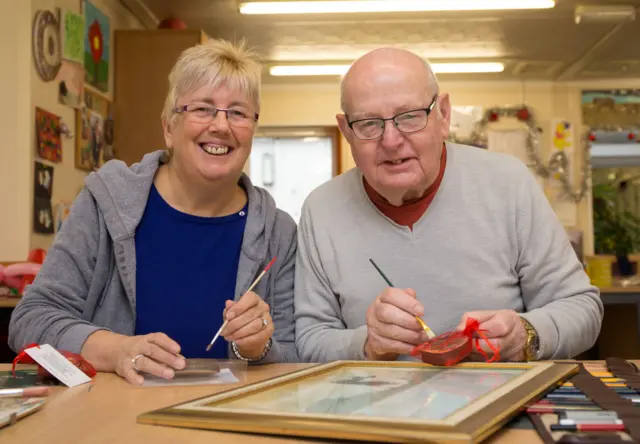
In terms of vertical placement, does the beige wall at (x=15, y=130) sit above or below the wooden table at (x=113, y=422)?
above

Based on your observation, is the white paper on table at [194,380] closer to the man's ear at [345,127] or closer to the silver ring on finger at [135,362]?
the silver ring on finger at [135,362]

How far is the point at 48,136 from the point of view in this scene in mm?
3814

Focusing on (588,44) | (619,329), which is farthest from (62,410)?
(588,44)

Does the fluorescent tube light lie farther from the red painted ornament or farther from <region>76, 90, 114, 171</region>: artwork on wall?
the red painted ornament

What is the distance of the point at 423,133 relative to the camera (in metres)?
1.56

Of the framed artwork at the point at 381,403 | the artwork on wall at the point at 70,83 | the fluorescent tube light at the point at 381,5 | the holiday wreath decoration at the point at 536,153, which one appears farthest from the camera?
the holiday wreath decoration at the point at 536,153

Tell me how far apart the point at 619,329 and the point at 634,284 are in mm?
312

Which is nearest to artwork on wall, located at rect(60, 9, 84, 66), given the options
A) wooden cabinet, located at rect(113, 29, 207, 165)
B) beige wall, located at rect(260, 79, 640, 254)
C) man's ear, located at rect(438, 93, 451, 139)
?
wooden cabinet, located at rect(113, 29, 207, 165)

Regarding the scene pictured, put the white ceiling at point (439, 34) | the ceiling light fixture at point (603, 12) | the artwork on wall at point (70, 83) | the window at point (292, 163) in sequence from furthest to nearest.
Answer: the window at point (292, 163), the white ceiling at point (439, 34), the ceiling light fixture at point (603, 12), the artwork on wall at point (70, 83)

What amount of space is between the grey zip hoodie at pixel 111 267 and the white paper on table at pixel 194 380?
0.25m

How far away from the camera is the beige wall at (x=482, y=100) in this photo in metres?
7.98

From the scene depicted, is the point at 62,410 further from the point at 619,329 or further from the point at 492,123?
the point at 492,123

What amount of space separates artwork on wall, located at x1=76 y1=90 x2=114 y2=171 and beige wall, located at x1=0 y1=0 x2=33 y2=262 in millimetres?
565

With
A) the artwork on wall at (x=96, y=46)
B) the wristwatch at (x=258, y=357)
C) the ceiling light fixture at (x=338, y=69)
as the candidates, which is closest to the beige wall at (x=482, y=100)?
the ceiling light fixture at (x=338, y=69)
